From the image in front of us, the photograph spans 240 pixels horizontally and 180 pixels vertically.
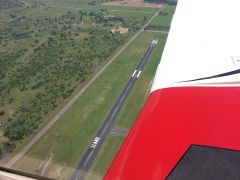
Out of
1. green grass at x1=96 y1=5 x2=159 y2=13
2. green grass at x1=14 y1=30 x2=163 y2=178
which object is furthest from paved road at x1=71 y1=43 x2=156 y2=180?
green grass at x1=96 y1=5 x2=159 y2=13

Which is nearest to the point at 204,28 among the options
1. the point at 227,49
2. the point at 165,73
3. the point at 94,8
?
the point at 227,49

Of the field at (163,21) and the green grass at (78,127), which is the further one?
the field at (163,21)

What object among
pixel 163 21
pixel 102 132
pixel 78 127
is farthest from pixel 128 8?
pixel 102 132

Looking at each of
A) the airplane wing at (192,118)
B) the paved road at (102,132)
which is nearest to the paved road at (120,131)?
the paved road at (102,132)

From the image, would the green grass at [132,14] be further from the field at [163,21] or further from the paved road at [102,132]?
the paved road at [102,132]

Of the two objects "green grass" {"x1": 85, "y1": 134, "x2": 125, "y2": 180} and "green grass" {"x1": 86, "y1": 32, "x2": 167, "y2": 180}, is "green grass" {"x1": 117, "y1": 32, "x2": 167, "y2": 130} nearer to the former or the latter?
"green grass" {"x1": 86, "y1": 32, "x2": 167, "y2": 180}

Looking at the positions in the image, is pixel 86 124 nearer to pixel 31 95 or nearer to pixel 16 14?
pixel 31 95

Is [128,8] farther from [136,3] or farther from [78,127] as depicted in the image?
[78,127]
